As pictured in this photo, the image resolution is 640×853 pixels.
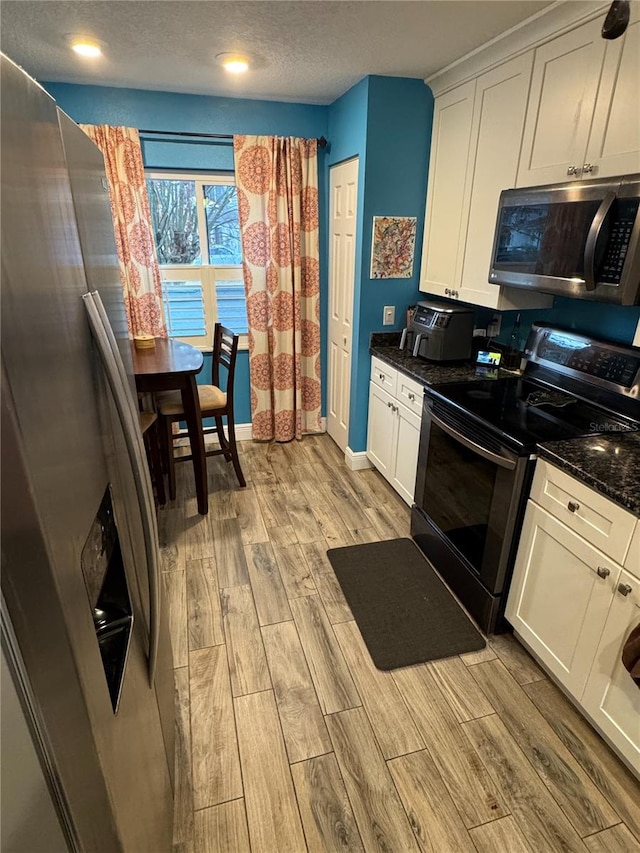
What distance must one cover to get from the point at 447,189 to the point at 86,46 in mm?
2017

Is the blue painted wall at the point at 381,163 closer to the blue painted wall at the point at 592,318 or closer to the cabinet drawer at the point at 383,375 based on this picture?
the cabinet drawer at the point at 383,375

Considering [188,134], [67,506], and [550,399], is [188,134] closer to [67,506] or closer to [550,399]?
[550,399]

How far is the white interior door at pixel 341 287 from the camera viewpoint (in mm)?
3199

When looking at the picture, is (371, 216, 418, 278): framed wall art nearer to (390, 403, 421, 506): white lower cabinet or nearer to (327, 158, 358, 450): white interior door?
(327, 158, 358, 450): white interior door

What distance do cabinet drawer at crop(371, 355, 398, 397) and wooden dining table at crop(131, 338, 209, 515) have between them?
1164 mm

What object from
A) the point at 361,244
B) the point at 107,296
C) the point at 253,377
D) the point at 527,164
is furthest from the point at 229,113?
the point at 107,296

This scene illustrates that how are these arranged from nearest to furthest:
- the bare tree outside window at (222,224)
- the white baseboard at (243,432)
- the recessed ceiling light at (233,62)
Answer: the recessed ceiling light at (233,62) < the bare tree outside window at (222,224) < the white baseboard at (243,432)

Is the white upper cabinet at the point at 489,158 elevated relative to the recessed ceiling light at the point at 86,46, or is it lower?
lower

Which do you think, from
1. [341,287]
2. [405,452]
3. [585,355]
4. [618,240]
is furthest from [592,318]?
[341,287]

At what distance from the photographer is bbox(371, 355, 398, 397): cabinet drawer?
9.72 ft

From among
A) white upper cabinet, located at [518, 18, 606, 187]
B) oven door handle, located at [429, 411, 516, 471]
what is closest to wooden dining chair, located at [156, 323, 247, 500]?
oven door handle, located at [429, 411, 516, 471]

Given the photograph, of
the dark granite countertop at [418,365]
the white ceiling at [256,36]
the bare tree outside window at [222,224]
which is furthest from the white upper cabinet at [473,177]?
the bare tree outside window at [222,224]

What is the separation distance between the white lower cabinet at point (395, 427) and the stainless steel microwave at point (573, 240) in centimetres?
83

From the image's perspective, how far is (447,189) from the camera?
2758mm
